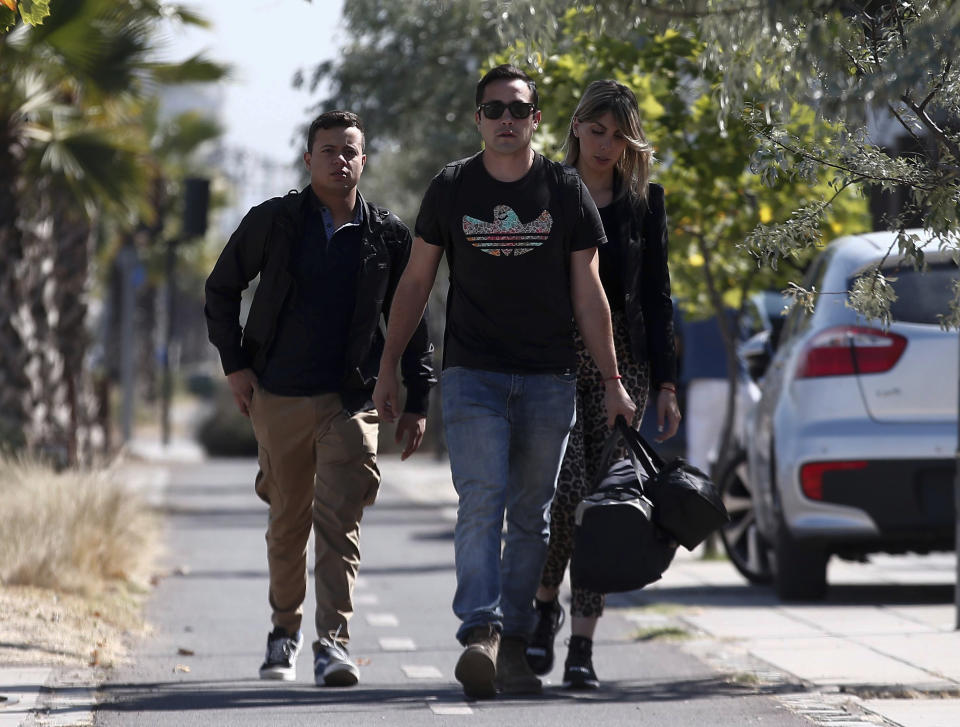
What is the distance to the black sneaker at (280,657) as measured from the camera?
6422 millimetres

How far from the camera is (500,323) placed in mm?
5836

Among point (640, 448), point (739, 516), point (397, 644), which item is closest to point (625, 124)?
point (640, 448)

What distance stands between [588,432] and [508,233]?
2.96ft

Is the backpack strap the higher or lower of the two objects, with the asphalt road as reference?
higher

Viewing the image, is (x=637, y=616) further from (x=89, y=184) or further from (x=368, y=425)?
(x=89, y=184)

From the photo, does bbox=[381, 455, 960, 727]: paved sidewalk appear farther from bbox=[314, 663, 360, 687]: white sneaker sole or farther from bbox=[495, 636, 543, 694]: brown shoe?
bbox=[314, 663, 360, 687]: white sneaker sole

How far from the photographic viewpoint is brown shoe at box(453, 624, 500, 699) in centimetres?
567

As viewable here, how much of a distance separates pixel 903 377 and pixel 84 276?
1357 cm

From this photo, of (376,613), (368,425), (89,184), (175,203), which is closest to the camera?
(368,425)

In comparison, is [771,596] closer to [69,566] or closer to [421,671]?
[421,671]

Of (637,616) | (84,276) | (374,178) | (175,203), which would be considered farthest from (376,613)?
(175,203)

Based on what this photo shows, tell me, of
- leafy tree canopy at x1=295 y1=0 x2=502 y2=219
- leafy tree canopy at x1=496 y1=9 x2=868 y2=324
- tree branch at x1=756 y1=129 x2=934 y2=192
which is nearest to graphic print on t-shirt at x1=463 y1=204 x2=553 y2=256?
tree branch at x1=756 y1=129 x2=934 y2=192

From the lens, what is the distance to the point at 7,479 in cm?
1087

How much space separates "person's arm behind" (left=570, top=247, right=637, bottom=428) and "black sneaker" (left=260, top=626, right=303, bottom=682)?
1.46 m
